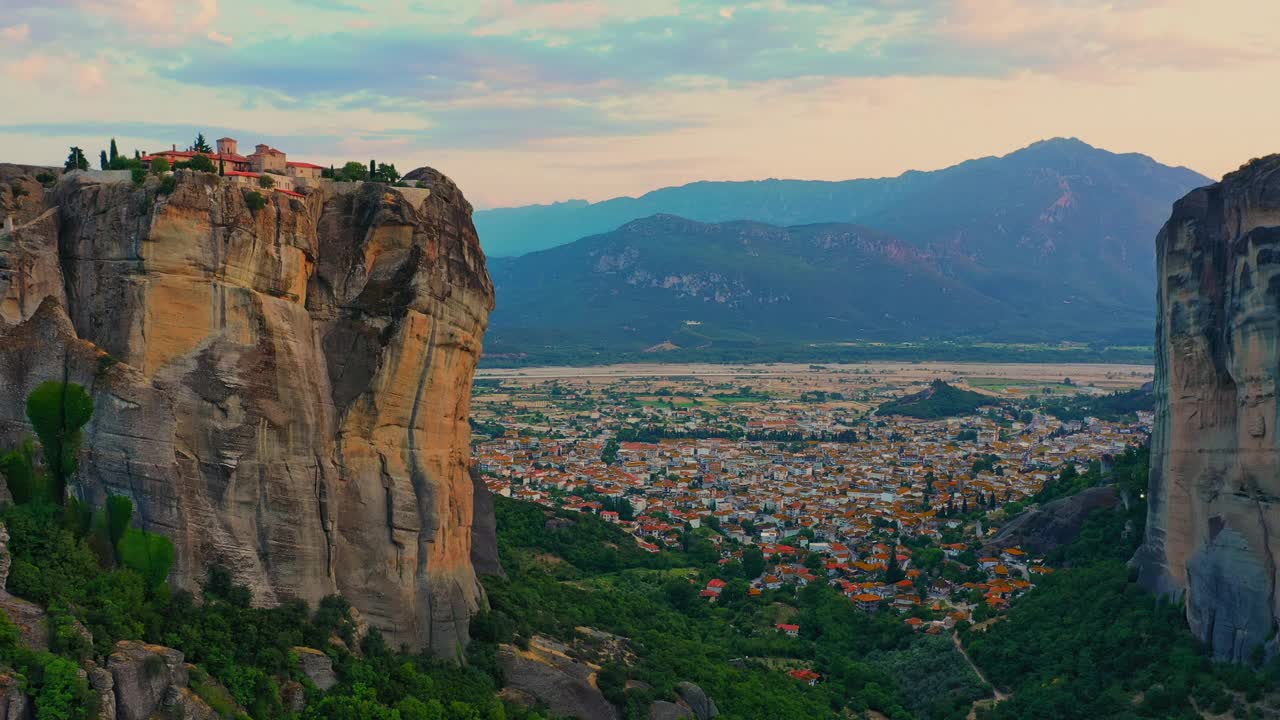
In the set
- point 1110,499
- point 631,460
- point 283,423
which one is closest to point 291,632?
point 283,423

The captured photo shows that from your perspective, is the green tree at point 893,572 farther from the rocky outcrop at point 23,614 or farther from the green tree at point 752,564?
the rocky outcrop at point 23,614

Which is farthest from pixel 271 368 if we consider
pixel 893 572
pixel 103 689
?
pixel 893 572

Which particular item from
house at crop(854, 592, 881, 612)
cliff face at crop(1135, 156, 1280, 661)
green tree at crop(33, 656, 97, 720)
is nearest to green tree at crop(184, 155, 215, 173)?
green tree at crop(33, 656, 97, 720)

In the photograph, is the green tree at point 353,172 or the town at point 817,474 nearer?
the green tree at point 353,172

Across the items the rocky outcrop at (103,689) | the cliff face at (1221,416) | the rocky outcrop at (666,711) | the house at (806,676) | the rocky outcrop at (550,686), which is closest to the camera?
the rocky outcrop at (103,689)

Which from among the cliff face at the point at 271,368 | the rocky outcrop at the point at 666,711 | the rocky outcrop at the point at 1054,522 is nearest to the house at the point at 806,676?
the rocky outcrop at the point at 666,711

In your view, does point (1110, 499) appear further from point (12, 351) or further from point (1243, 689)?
point (12, 351)

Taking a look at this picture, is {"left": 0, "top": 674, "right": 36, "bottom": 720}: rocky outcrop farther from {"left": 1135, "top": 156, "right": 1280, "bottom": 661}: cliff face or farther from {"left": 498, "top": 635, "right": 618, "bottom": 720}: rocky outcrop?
{"left": 1135, "top": 156, "right": 1280, "bottom": 661}: cliff face
